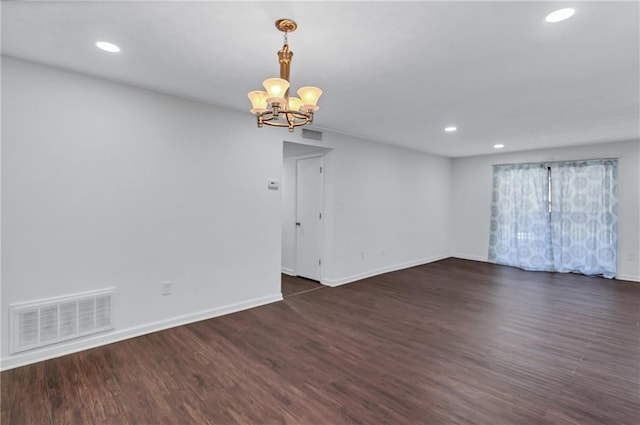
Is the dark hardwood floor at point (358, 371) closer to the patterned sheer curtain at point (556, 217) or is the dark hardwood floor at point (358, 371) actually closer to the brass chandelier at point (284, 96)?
the brass chandelier at point (284, 96)

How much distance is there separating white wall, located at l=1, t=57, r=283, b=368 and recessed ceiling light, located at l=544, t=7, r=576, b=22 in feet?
10.2

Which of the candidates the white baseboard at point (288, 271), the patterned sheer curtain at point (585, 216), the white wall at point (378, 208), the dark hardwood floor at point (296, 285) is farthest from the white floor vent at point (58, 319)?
the patterned sheer curtain at point (585, 216)

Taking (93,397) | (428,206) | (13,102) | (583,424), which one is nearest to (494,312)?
(583,424)

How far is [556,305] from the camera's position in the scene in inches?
168

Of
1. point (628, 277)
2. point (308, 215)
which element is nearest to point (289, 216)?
point (308, 215)

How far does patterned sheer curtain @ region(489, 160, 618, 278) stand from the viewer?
5.82m

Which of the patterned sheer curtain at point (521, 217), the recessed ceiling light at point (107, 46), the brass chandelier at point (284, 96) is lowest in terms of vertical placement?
the patterned sheer curtain at point (521, 217)

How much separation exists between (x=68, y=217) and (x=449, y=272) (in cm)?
612

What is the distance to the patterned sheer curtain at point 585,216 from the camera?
5773mm

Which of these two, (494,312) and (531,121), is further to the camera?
(531,121)

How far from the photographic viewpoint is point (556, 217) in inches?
249

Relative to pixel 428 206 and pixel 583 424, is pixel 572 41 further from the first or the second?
pixel 428 206

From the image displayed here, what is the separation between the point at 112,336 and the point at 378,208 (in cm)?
447

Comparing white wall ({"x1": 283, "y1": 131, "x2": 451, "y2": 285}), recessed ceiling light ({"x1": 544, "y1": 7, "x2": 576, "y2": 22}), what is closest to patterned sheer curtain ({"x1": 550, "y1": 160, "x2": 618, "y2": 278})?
white wall ({"x1": 283, "y1": 131, "x2": 451, "y2": 285})
